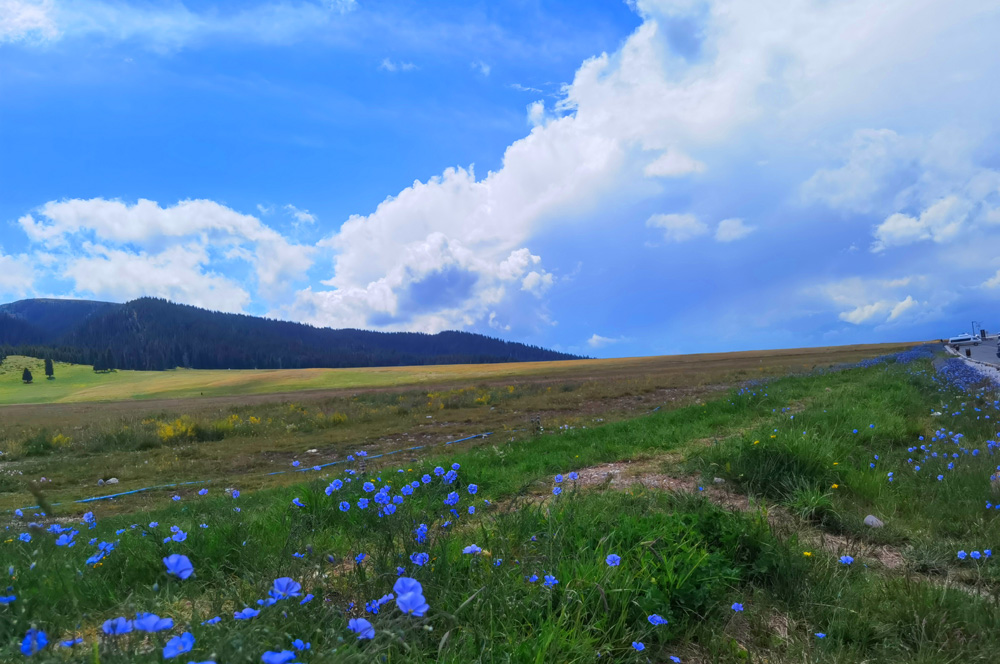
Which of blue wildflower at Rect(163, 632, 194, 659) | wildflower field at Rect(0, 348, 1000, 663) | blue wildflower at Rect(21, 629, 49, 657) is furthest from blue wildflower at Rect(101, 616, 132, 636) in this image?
blue wildflower at Rect(21, 629, 49, 657)

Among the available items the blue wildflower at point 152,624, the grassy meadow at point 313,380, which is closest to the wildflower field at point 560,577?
the blue wildflower at point 152,624

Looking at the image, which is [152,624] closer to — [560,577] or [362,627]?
[362,627]

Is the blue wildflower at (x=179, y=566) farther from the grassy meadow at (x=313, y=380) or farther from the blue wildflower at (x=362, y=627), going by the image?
the grassy meadow at (x=313, y=380)

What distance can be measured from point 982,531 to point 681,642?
3.56 metres

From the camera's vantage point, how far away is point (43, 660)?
1682 millimetres

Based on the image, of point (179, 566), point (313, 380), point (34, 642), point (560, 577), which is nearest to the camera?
point (34, 642)

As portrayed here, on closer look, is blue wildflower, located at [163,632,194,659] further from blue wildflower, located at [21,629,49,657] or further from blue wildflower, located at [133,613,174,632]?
blue wildflower, located at [21,629,49,657]

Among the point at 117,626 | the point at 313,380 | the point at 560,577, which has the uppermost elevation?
the point at 117,626

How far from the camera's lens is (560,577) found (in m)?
2.99

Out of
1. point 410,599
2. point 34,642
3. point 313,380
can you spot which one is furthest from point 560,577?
point 313,380

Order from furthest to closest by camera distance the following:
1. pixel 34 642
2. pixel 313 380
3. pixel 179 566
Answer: pixel 313 380 → pixel 179 566 → pixel 34 642

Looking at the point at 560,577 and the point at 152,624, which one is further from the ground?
the point at 152,624

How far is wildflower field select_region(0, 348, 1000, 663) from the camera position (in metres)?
2.27

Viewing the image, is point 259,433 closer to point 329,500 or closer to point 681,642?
point 329,500
